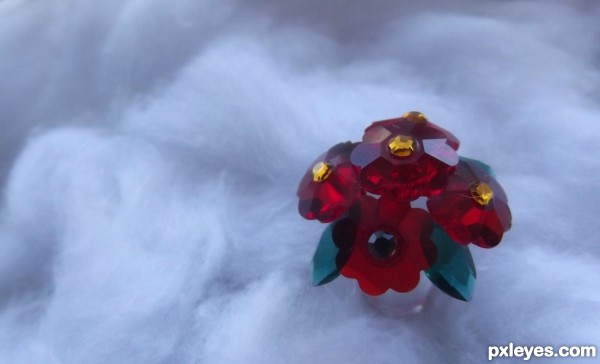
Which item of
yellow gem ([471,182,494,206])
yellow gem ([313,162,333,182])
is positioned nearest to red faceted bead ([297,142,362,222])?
yellow gem ([313,162,333,182])

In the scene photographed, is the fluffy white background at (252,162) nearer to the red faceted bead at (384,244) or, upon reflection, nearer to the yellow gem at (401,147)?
the red faceted bead at (384,244)

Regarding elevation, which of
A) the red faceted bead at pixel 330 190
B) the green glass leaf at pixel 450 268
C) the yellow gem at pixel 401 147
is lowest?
the green glass leaf at pixel 450 268

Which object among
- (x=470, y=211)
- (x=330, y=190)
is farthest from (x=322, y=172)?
(x=470, y=211)

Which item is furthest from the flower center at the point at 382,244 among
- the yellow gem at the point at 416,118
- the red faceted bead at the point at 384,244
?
the yellow gem at the point at 416,118

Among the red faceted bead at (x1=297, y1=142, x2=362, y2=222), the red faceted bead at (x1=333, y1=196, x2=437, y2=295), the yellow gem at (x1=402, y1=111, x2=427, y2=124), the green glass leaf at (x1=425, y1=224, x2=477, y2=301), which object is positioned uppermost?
the red faceted bead at (x1=297, y1=142, x2=362, y2=222)

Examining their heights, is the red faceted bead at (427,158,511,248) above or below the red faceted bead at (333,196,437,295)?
below

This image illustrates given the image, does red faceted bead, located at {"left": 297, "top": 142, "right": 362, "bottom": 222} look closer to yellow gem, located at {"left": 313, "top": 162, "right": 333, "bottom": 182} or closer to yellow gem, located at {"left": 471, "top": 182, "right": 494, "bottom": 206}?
yellow gem, located at {"left": 313, "top": 162, "right": 333, "bottom": 182}
